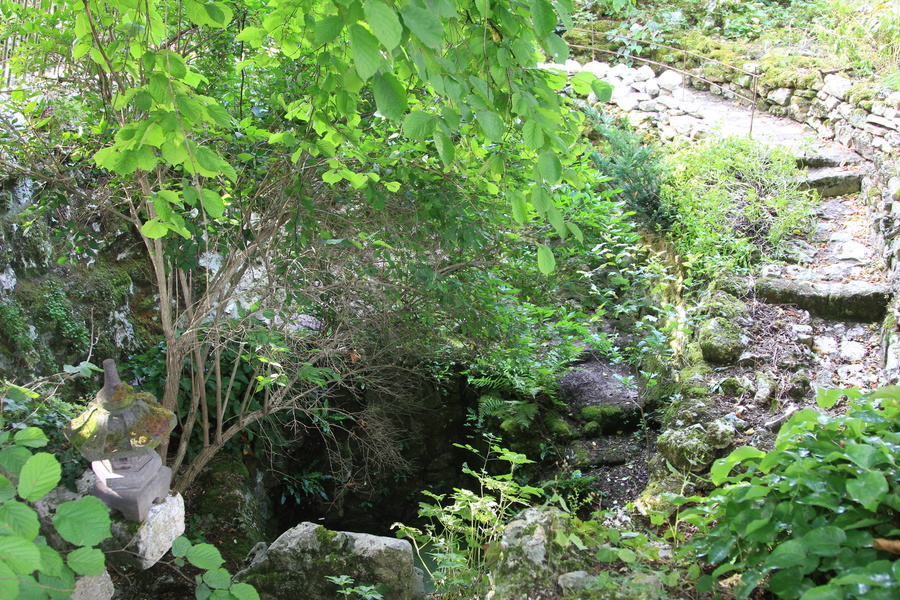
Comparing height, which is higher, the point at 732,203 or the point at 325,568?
the point at 732,203

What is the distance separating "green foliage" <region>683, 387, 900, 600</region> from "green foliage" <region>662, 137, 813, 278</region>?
3.14 m

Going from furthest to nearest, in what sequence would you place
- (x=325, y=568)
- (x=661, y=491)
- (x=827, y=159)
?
(x=827, y=159) < (x=661, y=491) < (x=325, y=568)

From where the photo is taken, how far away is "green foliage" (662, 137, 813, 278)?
16.8 ft

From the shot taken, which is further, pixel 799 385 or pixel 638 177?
→ pixel 638 177

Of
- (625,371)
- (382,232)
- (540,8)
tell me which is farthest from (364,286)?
(625,371)

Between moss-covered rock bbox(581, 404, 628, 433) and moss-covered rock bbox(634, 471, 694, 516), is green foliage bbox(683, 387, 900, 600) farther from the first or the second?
moss-covered rock bbox(581, 404, 628, 433)

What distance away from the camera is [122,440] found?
2.69 m

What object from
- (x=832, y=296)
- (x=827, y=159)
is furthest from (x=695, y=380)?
(x=827, y=159)

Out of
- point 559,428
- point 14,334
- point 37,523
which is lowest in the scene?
point 559,428

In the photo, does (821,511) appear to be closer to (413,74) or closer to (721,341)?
(413,74)

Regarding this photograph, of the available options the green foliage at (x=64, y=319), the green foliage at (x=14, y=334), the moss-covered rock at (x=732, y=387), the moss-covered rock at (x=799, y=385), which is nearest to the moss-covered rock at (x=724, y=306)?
the moss-covered rock at (x=732, y=387)

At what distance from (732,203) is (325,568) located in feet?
15.5

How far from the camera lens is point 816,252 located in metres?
4.96

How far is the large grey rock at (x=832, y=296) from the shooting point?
4262 mm
